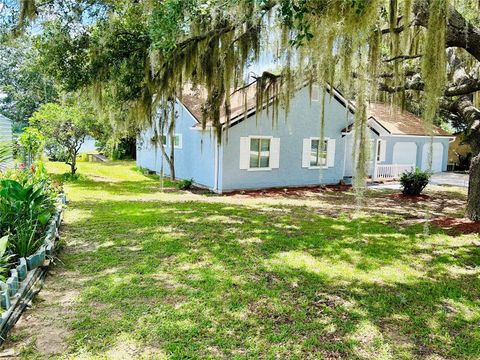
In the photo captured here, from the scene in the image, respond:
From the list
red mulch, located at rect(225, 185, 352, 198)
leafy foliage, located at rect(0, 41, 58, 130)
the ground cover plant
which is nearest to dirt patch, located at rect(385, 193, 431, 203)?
red mulch, located at rect(225, 185, 352, 198)

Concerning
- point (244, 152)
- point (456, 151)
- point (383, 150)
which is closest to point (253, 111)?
point (244, 152)

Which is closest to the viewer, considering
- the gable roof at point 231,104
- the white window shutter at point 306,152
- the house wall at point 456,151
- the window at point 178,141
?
the gable roof at point 231,104

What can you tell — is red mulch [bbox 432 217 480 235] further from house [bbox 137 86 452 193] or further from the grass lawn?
house [bbox 137 86 452 193]

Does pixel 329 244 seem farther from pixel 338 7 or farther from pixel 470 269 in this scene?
pixel 338 7

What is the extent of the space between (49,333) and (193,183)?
10.8 metres

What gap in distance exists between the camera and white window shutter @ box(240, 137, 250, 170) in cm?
1260

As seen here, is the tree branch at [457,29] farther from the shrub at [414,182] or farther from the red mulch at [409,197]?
the shrub at [414,182]

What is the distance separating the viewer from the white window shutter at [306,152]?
14.0 metres

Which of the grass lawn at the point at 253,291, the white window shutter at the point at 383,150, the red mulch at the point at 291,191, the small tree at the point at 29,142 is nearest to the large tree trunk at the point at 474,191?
the grass lawn at the point at 253,291

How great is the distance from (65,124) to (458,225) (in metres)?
12.4

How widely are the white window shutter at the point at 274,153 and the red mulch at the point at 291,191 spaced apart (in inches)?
35.0

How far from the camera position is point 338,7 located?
4.27 metres

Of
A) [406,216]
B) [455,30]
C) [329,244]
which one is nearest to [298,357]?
[329,244]

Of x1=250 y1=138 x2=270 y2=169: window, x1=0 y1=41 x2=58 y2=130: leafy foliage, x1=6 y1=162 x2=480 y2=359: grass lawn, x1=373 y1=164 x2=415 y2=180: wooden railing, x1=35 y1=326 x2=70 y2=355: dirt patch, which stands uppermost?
x1=0 y1=41 x2=58 y2=130: leafy foliage
